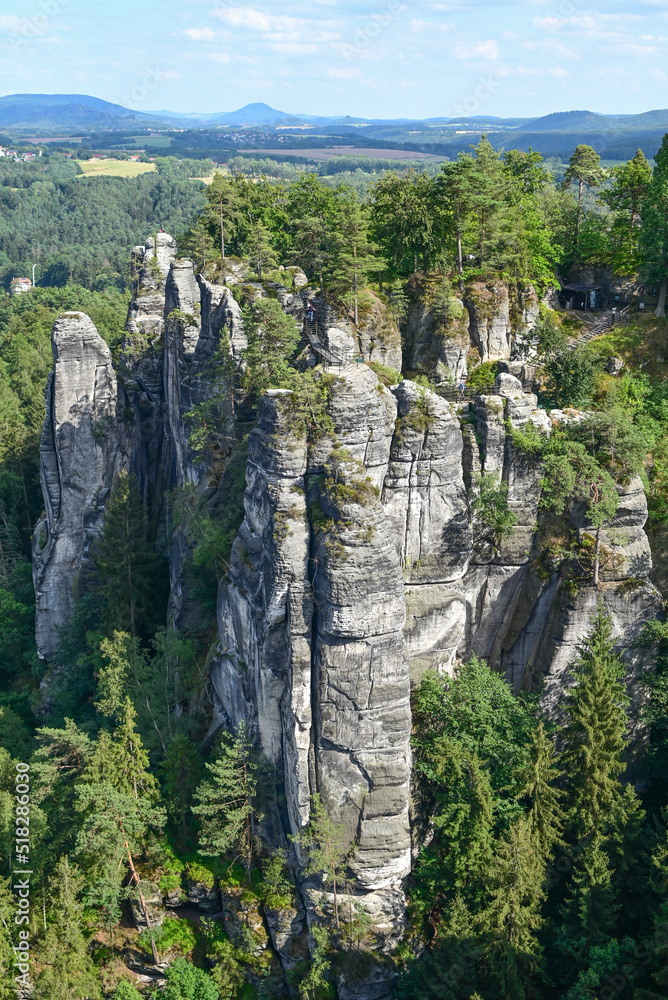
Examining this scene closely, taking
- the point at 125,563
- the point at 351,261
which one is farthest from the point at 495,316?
the point at 125,563

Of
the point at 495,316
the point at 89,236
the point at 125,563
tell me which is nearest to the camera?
the point at 495,316

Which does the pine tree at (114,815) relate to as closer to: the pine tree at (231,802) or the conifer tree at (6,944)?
the pine tree at (231,802)

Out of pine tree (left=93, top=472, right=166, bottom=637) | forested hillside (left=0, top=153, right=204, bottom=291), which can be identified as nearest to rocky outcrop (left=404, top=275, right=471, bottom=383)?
pine tree (left=93, top=472, right=166, bottom=637)

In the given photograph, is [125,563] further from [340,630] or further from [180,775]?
[340,630]

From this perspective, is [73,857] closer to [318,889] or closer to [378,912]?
[318,889]

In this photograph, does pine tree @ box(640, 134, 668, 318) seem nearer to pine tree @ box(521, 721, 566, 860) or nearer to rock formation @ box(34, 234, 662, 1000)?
rock formation @ box(34, 234, 662, 1000)

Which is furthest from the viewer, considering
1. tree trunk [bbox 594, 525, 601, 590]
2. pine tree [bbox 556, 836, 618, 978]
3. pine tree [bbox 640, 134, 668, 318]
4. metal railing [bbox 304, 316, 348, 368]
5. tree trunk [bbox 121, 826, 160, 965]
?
pine tree [bbox 640, 134, 668, 318]

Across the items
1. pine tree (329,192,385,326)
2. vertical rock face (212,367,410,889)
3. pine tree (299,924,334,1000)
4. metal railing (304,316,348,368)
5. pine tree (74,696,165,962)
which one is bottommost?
pine tree (299,924,334,1000)
